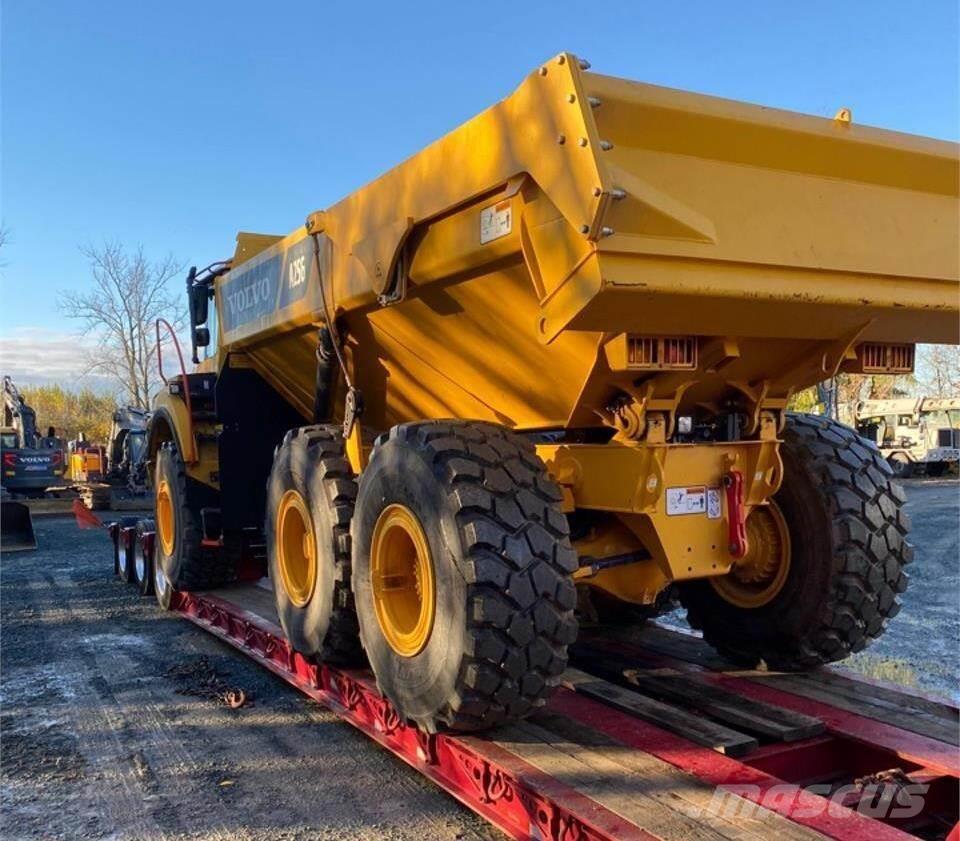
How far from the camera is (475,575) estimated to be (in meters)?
3.35

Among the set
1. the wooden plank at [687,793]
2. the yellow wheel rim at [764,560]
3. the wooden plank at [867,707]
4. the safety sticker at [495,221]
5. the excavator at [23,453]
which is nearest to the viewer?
the wooden plank at [687,793]

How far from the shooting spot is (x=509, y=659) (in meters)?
3.38

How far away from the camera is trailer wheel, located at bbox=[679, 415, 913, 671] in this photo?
4.28 metres

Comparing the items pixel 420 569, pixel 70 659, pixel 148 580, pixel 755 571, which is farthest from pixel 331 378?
pixel 148 580

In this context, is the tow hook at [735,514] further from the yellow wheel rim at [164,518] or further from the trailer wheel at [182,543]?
the yellow wheel rim at [164,518]

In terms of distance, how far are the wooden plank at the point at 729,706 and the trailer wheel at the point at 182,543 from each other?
4.15 m

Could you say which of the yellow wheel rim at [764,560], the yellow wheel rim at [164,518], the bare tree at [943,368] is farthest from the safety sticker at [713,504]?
the bare tree at [943,368]

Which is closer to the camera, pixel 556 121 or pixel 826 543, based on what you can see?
pixel 556 121

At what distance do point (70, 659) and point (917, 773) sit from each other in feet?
19.0

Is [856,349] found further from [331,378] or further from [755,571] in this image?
[331,378]

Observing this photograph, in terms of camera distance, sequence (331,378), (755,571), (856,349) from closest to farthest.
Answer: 1. (856,349)
2. (755,571)
3. (331,378)

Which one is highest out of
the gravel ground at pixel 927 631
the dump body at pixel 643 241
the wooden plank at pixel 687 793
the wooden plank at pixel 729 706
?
the dump body at pixel 643 241

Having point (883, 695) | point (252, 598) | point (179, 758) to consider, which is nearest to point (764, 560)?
point (883, 695)

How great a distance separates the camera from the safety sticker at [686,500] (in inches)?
154
